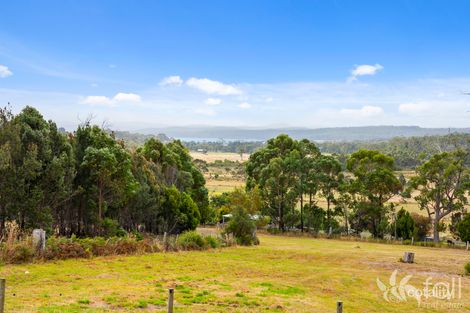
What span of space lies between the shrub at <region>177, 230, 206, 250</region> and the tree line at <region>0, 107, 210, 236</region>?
5.90 m

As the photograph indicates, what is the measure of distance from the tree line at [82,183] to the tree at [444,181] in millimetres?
25202

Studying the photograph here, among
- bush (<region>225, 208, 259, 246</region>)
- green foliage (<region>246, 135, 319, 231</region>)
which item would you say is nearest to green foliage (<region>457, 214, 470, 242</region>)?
green foliage (<region>246, 135, 319, 231</region>)

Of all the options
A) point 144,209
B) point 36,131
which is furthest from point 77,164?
point 144,209

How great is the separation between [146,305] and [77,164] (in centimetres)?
1700

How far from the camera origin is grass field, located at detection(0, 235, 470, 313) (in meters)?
11.5

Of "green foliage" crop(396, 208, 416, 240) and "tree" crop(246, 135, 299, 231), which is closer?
"green foliage" crop(396, 208, 416, 240)

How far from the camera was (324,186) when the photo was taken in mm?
47438

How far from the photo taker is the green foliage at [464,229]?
4059 centimetres

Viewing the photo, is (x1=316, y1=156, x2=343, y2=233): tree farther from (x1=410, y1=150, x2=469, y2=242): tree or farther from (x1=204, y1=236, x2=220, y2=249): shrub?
(x1=204, y1=236, x2=220, y2=249): shrub

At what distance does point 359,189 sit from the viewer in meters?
46.5

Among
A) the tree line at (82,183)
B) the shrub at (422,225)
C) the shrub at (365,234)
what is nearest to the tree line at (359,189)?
the shrub at (365,234)

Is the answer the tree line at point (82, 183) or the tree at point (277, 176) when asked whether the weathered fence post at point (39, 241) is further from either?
the tree at point (277, 176)

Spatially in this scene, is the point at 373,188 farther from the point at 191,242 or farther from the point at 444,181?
the point at 191,242

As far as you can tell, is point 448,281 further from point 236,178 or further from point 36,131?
point 236,178
